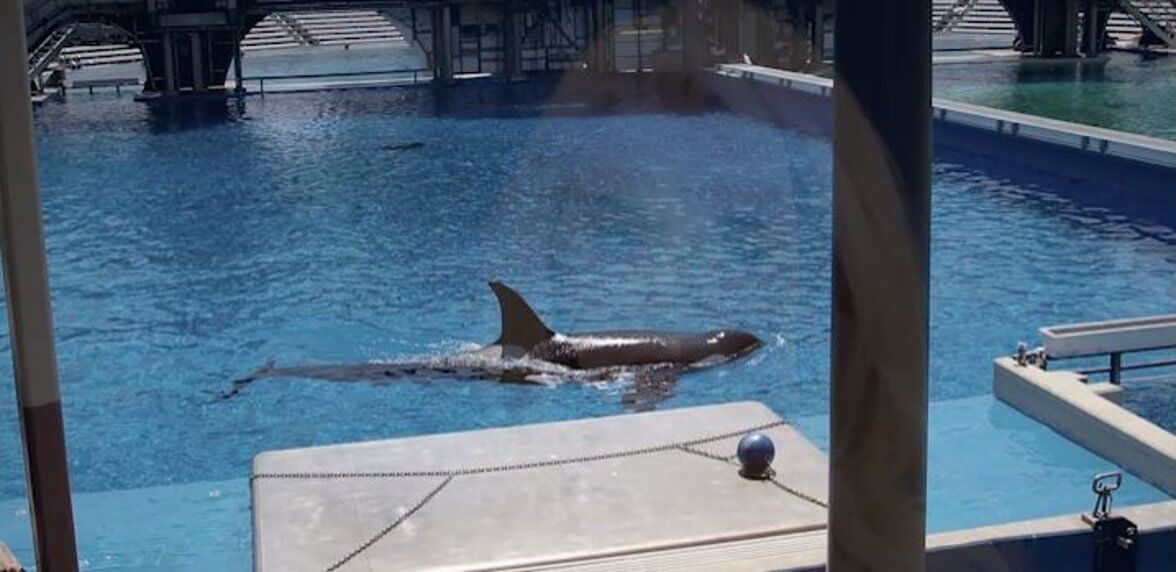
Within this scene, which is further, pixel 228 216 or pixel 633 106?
pixel 633 106

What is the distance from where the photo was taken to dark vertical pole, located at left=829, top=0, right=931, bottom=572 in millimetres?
1013

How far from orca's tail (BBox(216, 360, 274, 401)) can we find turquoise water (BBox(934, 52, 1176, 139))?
1218 cm

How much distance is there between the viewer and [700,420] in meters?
5.14

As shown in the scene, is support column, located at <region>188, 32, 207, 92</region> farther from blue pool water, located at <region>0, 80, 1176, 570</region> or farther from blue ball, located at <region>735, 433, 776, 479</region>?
blue ball, located at <region>735, 433, 776, 479</region>

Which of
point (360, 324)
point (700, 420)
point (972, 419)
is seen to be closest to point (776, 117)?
point (360, 324)

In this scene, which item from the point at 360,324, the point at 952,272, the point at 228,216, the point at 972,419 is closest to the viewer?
the point at 972,419

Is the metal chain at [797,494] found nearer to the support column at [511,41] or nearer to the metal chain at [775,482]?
the metal chain at [775,482]

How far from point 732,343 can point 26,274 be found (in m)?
6.62

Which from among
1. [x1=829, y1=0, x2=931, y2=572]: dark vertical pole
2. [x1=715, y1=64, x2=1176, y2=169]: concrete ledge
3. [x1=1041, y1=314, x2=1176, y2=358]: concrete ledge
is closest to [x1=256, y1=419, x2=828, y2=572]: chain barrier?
[x1=1041, y1=314, x2=1176, y2=358]: concrete ledge

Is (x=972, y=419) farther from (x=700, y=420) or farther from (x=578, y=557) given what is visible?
(x=578, y=557)

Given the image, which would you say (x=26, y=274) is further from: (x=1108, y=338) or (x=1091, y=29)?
(x=1091, y=29)

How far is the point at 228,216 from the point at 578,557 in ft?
35.1

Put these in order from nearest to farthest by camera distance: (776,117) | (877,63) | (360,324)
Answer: (877,63), (360,324), (776,117)

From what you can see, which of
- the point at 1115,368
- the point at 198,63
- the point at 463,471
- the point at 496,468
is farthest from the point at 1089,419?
the point at 198,63
